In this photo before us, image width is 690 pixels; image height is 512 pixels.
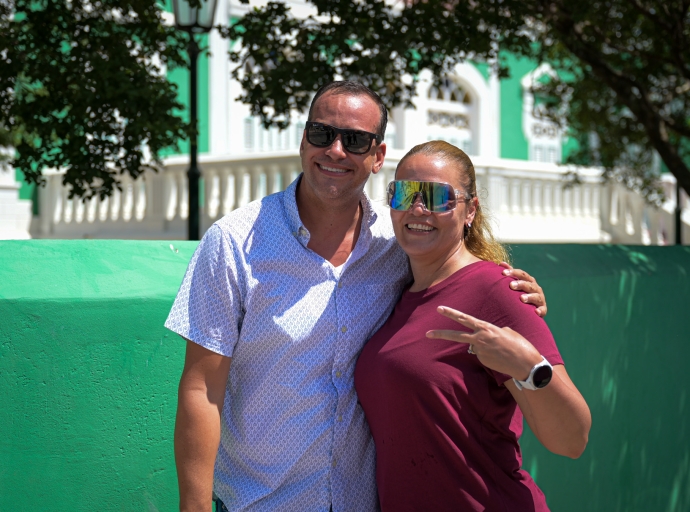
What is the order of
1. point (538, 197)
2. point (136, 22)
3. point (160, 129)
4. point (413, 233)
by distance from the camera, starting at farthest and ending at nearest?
point (538, 197)
point (136, 22)
point (160, 129)
point (413, 233)

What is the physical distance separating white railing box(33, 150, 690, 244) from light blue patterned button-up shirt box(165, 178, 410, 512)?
25.7ft

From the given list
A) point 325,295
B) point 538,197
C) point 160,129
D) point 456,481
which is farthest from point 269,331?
point 538,197

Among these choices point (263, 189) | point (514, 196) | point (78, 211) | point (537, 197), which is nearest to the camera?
point (263, 189)

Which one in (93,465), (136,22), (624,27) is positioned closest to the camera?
(93,465)

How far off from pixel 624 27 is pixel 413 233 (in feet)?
18.5

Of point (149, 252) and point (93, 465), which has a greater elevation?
point (149, 252)

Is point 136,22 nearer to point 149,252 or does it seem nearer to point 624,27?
point 149,252

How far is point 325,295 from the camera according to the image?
7.99 ft

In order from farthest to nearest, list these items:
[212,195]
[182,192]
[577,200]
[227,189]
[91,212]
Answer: [577,200] → [91,212] → [182,192] → [212,195] → [227,189]

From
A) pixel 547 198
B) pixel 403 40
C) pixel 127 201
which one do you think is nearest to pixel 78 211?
pixel 127 201

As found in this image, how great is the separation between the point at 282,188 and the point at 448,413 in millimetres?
8070

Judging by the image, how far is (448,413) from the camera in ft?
7.50

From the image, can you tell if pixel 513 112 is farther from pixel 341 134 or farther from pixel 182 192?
pixel 341 134

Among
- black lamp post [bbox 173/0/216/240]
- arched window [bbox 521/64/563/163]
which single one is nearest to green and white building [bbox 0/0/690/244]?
arched window [bbox 521/64/563/163]
